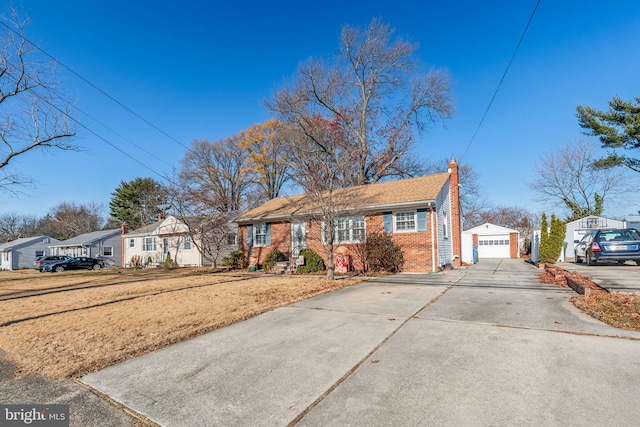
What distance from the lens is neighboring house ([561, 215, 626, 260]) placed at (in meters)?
23.2

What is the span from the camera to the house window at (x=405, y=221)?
13055 mm

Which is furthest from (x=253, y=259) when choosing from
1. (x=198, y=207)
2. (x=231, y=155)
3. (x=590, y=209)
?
(x=590, y=209)

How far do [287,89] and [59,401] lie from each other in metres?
21.4

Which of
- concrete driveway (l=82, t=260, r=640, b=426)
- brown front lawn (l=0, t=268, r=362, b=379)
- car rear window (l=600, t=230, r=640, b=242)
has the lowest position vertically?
brown front lawn (l=0, t=268, r=362, b=379)

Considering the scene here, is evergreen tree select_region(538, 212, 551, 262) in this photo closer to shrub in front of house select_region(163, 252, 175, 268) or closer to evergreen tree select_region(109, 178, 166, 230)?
shrub in front of house select_region(163, 252, 175, 268)

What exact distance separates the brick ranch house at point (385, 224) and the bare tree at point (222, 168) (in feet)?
57.9

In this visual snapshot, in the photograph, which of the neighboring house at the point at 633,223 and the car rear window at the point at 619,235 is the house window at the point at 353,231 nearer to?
the car rear window at the point at 619,235

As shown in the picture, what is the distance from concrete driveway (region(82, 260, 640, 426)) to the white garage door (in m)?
24.6

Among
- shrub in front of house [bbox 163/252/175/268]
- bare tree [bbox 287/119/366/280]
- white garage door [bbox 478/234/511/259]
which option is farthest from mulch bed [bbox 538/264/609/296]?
shrub in front of house [bbox 163/252/175/268]

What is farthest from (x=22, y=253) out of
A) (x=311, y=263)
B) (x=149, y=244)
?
(x=311, y=263)

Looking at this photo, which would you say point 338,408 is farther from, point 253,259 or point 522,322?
point 253,259

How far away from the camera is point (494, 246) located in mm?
27859

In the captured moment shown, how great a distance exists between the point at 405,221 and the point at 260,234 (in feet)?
26.7

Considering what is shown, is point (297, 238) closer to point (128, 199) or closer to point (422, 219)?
point (422, 219)
